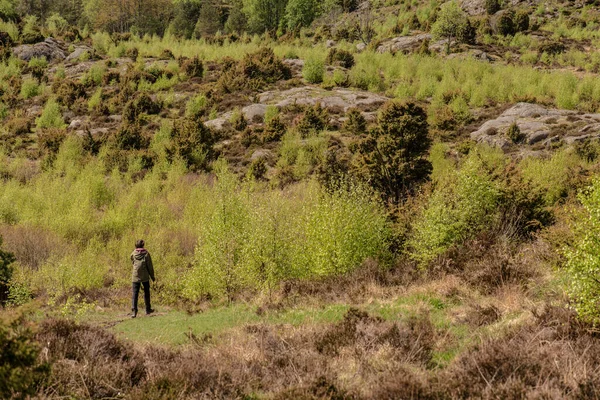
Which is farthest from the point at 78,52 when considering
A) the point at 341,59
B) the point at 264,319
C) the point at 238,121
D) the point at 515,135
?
the point at 264,319

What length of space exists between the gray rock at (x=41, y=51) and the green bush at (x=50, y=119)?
13063 mm

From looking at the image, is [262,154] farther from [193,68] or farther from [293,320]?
[293,320]

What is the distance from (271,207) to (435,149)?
610 inches

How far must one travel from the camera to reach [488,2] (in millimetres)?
55188

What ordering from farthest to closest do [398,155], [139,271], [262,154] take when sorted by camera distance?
[262,154]
[398,155]
[139,271]

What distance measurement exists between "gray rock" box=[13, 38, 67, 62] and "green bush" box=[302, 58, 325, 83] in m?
26.7

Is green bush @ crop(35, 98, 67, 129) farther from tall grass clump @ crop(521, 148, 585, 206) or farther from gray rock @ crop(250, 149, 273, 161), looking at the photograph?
tall grass clump @ crop(521, 148, 585, 206)

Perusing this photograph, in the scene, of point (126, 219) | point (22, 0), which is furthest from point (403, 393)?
point (22, 0)

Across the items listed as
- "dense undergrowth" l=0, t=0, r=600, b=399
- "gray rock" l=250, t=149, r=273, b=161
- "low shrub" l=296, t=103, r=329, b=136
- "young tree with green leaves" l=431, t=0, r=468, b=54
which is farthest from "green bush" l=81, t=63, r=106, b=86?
"young tree with green leaves" l=431, t=0, r=468, b=54

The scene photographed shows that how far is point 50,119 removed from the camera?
3606cm

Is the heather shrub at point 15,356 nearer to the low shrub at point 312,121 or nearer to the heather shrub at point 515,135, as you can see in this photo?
the low shrub at point 312,121

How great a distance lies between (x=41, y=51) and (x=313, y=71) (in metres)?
29.4

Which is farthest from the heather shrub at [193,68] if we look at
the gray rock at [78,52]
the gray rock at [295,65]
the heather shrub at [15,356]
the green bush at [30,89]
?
the heather shrub at [15,356]

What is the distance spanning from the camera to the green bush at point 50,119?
3578 cm
